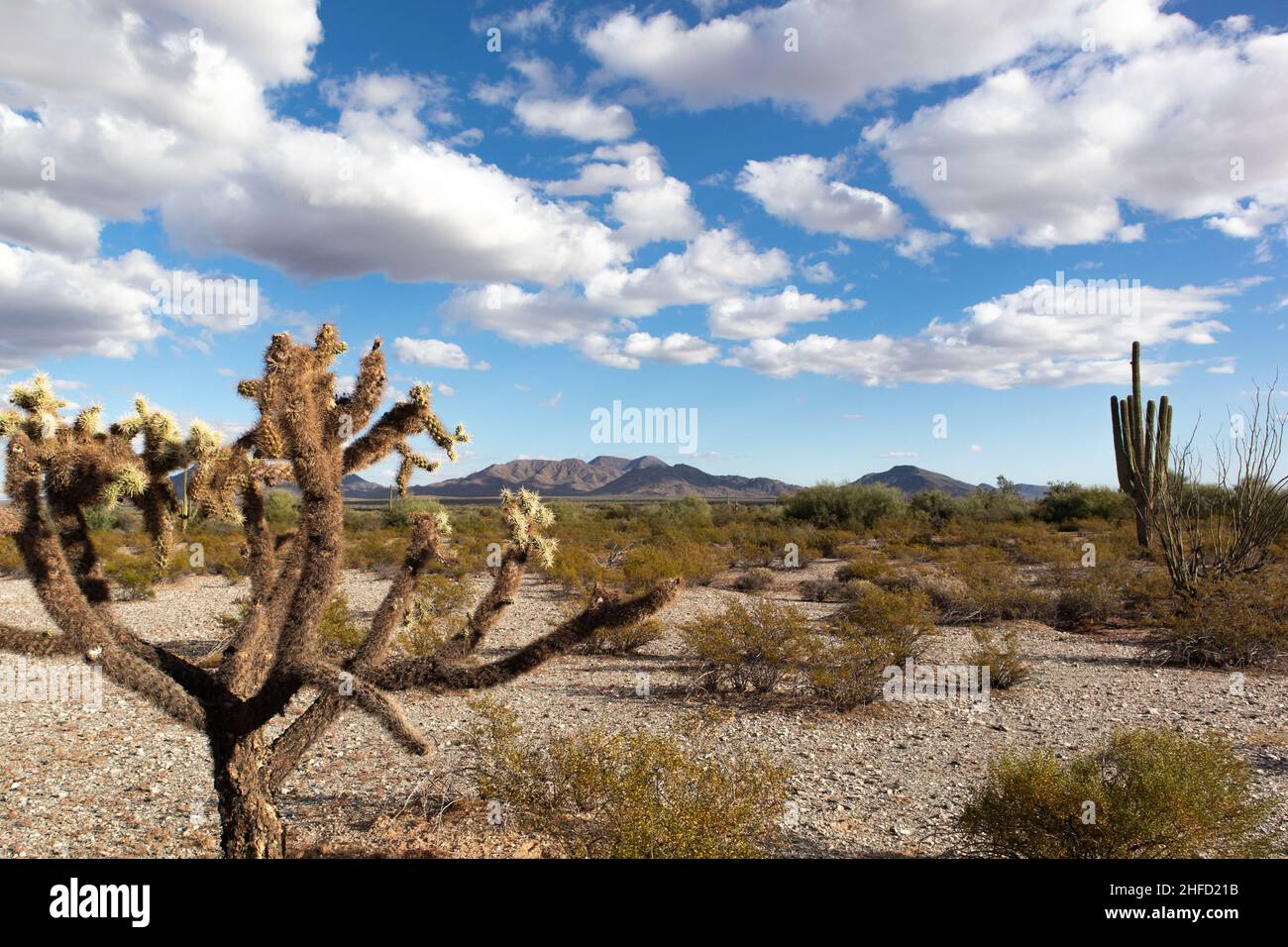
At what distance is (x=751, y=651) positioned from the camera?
33.0 ft

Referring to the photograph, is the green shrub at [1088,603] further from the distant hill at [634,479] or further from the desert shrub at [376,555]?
the distant hill at [634,479]

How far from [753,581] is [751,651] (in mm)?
9675

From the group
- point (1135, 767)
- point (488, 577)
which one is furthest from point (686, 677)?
point (488, 577)

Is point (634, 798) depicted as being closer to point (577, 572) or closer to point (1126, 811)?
point (1126, 811)

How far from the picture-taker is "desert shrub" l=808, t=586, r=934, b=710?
920cm

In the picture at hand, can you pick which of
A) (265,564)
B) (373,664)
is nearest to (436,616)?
(265,564)

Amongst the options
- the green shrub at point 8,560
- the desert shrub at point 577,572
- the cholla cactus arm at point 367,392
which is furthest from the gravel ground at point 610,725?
the green shrub at point 8,560

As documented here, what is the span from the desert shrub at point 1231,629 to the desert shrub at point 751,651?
6.07 m

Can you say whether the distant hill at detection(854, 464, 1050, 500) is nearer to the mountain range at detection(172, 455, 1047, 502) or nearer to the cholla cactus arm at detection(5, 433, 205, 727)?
the mountain range at detection(172, 455, 1047, 502)

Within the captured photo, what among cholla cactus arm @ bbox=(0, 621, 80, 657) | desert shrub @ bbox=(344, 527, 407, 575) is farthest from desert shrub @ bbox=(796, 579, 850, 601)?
cholla cactus arm @ bbox=(0, 621, 80, 657)

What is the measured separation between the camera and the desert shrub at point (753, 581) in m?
19.4

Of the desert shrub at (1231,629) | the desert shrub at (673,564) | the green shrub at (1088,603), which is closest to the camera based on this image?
the desert shrub at (1231,629)
